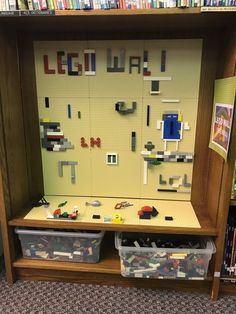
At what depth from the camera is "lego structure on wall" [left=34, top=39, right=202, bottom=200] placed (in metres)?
1.32

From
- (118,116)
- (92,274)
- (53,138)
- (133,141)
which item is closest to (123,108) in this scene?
(118,116)

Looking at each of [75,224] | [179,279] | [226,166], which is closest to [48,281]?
[75,224]

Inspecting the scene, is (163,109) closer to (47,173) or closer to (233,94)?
(233,94)

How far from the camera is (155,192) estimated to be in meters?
1.49

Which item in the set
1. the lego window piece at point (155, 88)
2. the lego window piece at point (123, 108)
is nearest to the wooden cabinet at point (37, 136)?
the lego window piece at point (155, 88)

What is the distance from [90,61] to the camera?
1.34 meters

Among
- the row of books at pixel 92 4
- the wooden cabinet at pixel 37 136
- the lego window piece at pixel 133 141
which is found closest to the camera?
the row of books at pixel 92 4

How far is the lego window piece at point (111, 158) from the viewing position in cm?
145

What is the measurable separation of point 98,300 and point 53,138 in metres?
0.89

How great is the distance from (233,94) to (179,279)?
0.91 m

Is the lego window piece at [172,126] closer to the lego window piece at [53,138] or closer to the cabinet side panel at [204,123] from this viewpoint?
the cabinet side panel at [204,123]

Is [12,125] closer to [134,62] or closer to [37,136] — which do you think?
Result: [37,136]

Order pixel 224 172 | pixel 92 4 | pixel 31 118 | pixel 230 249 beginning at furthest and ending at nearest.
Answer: pixel 31 118
pixel 230 249
pixel 224 172
pixel 92 4

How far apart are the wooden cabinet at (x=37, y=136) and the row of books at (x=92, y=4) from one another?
0.04 m
